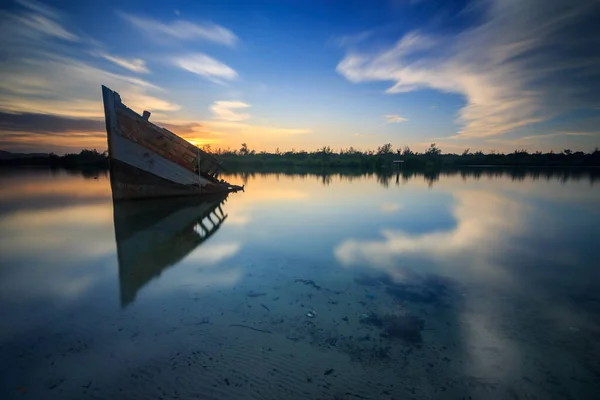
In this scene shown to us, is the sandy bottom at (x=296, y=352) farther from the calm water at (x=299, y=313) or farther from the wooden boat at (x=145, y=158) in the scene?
the wooden boat at (x=145, y=158)

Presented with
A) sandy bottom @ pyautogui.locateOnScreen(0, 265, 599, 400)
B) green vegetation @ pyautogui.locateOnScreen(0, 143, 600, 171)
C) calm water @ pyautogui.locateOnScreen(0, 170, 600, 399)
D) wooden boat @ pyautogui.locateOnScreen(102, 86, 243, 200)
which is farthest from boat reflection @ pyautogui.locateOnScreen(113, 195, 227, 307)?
green vegetation @ pyautogui.locateOnScreen(0, 143, 600, 171)

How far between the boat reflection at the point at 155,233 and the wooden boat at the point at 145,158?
994 millimetres

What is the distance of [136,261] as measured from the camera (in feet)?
23.1

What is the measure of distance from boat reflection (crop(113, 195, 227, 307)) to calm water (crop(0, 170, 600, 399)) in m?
0.09

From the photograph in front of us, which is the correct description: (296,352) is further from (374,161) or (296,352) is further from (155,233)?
(374,161)

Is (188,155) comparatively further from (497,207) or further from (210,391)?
(497,207)

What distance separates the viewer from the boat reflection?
632 cm

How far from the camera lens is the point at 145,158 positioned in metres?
15.3

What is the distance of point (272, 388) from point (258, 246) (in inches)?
217

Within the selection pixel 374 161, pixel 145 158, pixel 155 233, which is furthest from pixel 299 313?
pixel 374 161

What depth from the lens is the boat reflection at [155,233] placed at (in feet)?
20.7

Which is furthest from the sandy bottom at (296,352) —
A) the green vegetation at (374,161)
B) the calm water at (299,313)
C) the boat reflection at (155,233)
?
the green vegetation at (374,161)

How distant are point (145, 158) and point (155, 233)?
7.63 m

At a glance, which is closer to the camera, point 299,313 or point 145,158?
point 299,313
